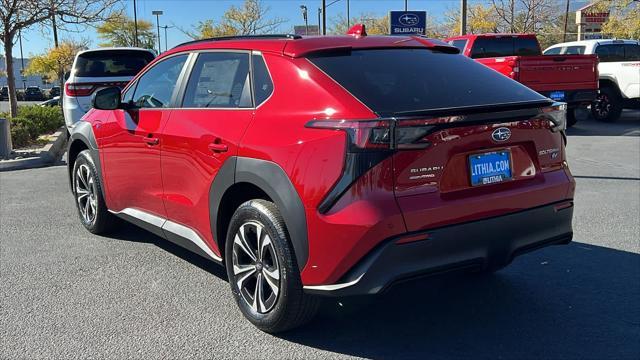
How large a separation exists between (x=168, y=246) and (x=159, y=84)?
1.49 metres

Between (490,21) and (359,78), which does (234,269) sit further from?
(490,21)

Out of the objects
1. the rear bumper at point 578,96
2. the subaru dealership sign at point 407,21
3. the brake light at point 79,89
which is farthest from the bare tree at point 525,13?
the brake light at point 79,89

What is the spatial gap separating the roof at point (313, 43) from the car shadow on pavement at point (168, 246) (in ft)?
5.53

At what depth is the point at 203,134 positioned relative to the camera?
12.5ft

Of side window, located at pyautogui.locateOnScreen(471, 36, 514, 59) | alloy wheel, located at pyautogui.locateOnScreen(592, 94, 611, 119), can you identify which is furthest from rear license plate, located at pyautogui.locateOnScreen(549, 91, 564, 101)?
alloy wheel, located at pyautogui.locateOnScreen(592, 94, 611, 119)

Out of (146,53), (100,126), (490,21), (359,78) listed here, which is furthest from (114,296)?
(490,21)

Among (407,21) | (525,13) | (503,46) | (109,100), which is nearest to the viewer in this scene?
(109,100)

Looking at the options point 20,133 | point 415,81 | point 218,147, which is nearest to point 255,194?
point 218,147

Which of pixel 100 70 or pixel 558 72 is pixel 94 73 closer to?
pixel 100 70

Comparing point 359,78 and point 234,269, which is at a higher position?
point 359,78

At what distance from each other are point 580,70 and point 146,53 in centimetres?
864

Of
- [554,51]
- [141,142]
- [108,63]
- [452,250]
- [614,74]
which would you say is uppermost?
[554,51]

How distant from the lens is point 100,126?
5.24 metres

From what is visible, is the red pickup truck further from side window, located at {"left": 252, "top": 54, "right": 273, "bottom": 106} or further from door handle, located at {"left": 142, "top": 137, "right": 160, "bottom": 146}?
side window, located at {"left": 252, "top": 54, "right": 273, "bottom": 106}
